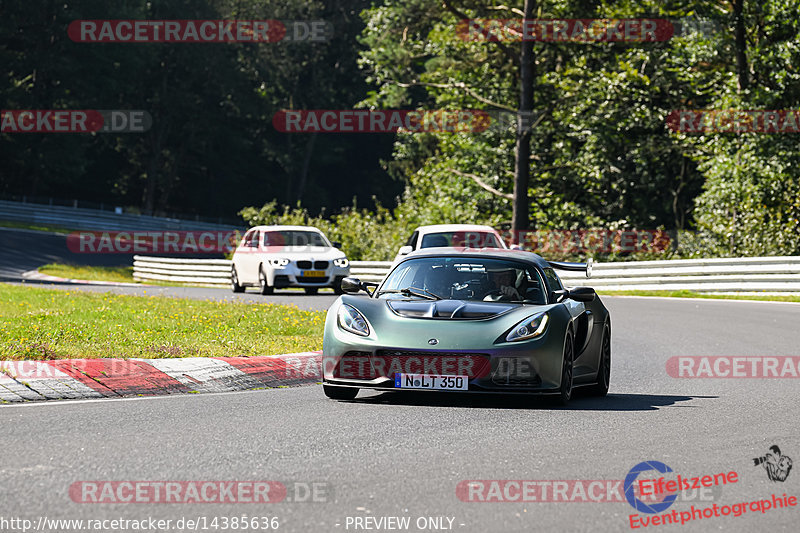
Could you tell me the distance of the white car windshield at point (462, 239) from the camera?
24516 mm

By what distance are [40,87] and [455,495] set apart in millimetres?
73354

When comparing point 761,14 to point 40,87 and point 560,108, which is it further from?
point 40,87

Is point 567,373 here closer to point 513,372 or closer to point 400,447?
point 513,372

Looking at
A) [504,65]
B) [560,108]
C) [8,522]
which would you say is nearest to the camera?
[8,522]

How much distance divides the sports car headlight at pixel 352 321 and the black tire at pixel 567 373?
163 centimetres

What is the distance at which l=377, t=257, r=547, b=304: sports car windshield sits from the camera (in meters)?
10.5

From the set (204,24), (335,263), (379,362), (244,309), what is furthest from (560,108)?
(204,24)

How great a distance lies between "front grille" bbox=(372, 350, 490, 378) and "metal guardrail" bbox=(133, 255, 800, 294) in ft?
61.5

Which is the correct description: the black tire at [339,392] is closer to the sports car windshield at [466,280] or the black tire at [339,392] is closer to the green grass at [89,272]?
the sports car windshield at [466,280]

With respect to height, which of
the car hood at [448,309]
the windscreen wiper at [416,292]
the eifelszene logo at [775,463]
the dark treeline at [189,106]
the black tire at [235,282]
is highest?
the dark treeline at [189,106]

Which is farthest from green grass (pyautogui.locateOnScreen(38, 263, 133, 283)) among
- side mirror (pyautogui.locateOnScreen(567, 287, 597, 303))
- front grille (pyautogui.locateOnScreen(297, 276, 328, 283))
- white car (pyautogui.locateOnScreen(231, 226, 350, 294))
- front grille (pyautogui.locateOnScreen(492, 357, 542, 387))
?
front grille (pyautogui.locateOnScreen(492, 357, 542, 387))

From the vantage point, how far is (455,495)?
237 inches

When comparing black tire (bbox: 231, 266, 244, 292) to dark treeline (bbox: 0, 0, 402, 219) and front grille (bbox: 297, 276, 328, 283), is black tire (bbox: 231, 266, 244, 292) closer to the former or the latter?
front grille (bbox: 297, 276, 328, 283)

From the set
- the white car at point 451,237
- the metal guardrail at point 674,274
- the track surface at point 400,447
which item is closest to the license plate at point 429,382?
the track surface at point 400,447
